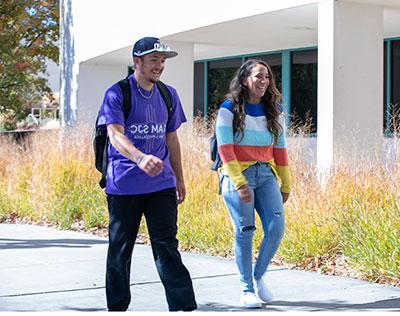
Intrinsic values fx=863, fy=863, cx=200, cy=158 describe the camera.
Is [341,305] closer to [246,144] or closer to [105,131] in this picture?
[246,144]

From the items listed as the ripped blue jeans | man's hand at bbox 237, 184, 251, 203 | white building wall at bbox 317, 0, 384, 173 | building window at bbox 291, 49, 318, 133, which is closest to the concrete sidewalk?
the ripped blue jeans

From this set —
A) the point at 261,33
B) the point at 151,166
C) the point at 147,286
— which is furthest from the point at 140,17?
the point at 151,166

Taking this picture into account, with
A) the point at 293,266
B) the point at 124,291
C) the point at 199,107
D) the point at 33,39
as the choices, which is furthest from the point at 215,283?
the point at 33,39

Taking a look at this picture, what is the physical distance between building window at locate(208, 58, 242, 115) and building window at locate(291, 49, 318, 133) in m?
2.28

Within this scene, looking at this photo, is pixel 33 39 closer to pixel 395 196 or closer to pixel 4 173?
pixel 4 173

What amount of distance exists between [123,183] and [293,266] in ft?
10.7

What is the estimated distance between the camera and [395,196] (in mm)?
8266

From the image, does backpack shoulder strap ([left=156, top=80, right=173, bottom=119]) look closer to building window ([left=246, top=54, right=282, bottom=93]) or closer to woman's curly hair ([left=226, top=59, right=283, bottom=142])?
woman's curly hair ([left=226, top=59, right=283, bottom=142])

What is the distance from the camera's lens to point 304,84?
19.0 meters

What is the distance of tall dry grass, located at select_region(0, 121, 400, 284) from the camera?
308 inches

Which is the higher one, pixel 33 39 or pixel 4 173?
pixel 33 39

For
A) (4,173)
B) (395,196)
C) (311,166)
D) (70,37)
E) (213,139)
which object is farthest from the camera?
(70,37)

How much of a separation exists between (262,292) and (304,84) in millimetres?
12756

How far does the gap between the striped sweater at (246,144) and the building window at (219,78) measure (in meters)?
14.8
